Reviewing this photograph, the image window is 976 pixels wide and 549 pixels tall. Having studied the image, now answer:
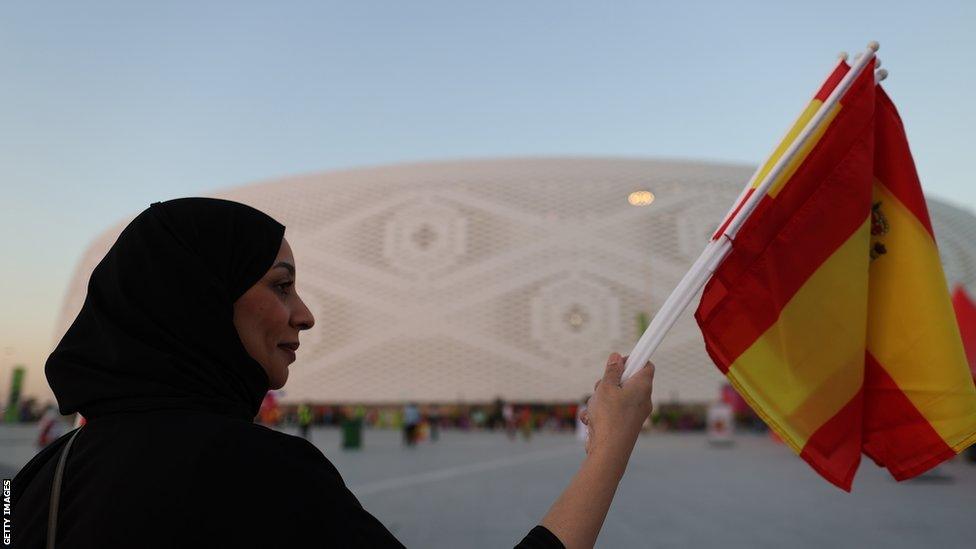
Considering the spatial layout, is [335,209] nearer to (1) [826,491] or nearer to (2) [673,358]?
(2) [673,358]

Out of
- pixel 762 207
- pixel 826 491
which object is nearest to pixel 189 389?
pixel 762 207

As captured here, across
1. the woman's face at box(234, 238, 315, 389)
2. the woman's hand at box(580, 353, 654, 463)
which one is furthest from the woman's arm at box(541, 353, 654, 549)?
the woman's face at box(234, 238, 315, 389)

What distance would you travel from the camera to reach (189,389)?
3.51 ft

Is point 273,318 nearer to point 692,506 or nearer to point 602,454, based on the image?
point 602,454

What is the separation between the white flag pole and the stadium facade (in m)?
40.3

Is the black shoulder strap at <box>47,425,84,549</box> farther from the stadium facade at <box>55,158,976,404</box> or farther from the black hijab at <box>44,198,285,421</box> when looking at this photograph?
the stadium facade at <box>55,158,976,404</box>

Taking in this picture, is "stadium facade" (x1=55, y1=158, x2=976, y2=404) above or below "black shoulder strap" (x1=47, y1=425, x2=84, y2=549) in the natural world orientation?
below

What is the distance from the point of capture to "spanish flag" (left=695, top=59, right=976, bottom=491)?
2141mm

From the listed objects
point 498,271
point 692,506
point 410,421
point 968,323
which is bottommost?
point 498,271

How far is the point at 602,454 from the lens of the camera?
4.01ft

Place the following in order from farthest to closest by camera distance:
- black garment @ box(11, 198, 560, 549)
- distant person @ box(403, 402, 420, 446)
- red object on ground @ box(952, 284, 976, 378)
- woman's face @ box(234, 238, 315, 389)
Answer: distant person @ box(403, 402, 420, 446) → red object on ground @ box(952, 284, 976, 378) → woman's face @ box(234, 238, 315, 389) → black garment @ box(11, 198, 560, 549)

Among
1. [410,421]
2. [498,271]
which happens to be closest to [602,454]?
[410,421]

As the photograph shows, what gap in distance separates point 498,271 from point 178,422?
4414 cm

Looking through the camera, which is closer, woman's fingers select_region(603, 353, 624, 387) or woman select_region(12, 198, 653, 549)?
woman select_region(12, 198, 653, 549)
